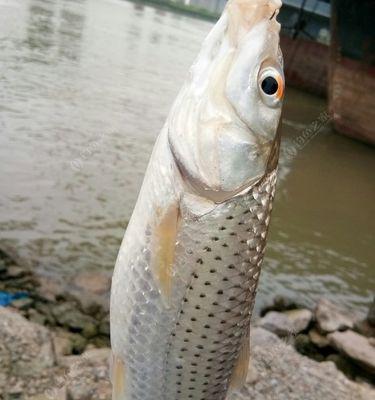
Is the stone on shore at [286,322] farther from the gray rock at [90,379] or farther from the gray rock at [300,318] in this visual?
the gray rock at [90,379]

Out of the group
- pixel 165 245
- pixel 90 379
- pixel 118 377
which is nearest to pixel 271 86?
pixel 165 245

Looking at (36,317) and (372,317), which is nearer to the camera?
(36,317)

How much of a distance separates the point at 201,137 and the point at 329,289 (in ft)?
18.2

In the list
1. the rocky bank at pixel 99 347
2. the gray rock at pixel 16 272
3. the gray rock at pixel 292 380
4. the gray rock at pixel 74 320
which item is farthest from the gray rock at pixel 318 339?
the gray rock at pixel 16 272

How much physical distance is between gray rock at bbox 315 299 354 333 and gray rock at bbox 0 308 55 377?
10.4 ft

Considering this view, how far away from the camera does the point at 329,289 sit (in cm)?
678

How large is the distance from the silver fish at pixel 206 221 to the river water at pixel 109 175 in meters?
3.65

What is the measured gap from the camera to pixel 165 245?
71.7 inches

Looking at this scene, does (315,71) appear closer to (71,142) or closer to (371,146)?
(371,146)

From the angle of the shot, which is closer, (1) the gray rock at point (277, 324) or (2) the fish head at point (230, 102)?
(2) the fish head at point (230, 102)

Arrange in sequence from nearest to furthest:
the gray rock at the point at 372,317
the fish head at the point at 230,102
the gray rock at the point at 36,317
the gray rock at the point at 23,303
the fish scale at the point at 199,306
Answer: the fish head at the point at 230,102
the fish scale at the point at 199,306
the gray rock at the point at 36,317
the gray rock at the point at 23,303
the gray rock at the point at 372,317

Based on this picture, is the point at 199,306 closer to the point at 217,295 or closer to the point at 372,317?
the point at 217,295

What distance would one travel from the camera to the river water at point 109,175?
6387mm

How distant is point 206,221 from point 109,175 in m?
6.53
